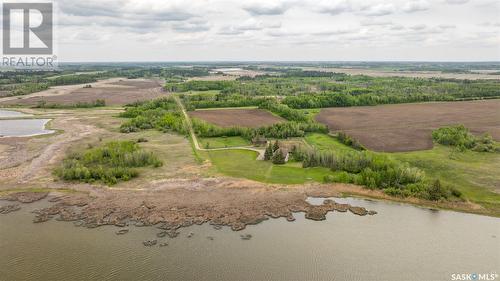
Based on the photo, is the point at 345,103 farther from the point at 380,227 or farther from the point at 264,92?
the point at 380,227

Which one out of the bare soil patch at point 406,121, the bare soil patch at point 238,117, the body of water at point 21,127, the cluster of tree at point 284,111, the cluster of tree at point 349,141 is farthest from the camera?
the cluster of tree at point 284,111

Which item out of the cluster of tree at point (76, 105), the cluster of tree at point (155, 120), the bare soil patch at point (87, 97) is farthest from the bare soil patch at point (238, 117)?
the bare soil patch at point (87, 97)

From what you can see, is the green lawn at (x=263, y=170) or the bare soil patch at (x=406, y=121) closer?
the green lawn at (x=263, y=170)

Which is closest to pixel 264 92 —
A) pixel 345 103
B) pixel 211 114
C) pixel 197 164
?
pixel 345 103

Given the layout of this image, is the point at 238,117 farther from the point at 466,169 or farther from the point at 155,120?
the point at 466,169

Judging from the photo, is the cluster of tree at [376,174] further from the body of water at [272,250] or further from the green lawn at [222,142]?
the green lawn at [222,142]

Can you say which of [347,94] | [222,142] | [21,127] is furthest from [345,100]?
[21,127]

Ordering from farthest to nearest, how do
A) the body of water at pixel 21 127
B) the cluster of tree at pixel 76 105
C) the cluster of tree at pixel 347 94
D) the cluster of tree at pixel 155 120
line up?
the cluster of tree at pixel 76 105 → the cluster of tree at pixel 347 94 → the cluster of tree at pixel 155 120 → the body of water at pixel 21 127
